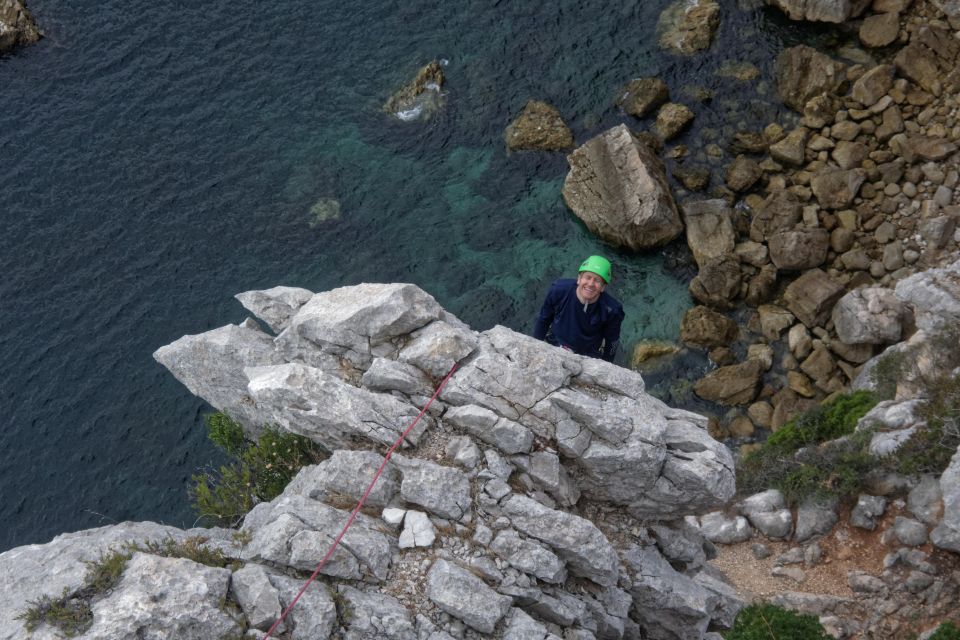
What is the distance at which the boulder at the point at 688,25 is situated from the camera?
36.8 m

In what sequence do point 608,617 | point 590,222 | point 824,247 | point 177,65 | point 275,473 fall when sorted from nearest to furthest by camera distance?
point 608,617 < point 275,473 < point 824,247 < point 590,222 < point 177,65

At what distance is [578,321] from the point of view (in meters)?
17.7

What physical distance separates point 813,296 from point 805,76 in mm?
11350

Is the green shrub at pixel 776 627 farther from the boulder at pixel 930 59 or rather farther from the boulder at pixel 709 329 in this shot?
the boulder at pixel 930 59

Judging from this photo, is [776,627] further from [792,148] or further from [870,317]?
[792,148]

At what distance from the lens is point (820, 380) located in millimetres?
27156

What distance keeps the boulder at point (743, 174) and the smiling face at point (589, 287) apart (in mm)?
17914

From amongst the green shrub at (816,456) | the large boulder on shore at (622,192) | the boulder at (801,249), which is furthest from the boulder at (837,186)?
the green shrub at (816,456)

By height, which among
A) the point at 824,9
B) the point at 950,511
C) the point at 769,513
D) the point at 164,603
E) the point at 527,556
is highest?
the point at 164,603

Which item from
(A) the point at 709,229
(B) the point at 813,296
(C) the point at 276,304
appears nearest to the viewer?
(C) the point at 276,304

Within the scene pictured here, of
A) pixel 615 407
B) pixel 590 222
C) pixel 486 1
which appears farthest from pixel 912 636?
pixel 486 1

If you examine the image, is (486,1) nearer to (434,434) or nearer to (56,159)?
(56,159)

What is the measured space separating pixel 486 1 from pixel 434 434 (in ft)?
105

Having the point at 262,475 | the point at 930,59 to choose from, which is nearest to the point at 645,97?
the point at 930,59
